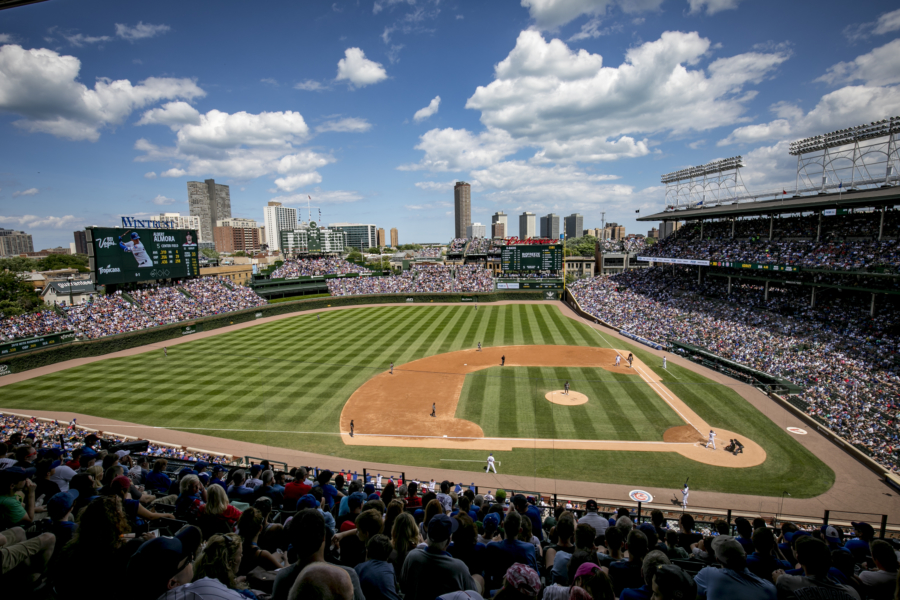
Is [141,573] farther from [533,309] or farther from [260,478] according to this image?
[533,309]

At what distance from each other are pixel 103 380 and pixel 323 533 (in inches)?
1411

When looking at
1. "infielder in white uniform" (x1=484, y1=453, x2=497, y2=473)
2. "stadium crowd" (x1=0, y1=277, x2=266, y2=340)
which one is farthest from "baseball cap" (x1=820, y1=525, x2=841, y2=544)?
"stadium crowd" (x1=0, y1=277, x2=266, y2=340)

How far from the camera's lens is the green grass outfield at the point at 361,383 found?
17547 mm

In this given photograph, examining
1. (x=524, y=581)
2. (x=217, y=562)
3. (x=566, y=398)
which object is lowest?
(x=566, y=398)

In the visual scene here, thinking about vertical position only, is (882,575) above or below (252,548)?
below

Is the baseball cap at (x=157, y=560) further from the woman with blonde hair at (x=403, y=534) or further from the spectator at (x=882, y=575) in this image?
the spectator at (x=882, y=575)

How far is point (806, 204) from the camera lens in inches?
1289

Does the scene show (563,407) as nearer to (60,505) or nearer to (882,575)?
(882,575)

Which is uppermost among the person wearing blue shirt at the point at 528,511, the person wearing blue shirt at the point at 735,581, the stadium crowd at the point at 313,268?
the stadium crowd at the point at 313,268

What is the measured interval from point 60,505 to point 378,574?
425 cm

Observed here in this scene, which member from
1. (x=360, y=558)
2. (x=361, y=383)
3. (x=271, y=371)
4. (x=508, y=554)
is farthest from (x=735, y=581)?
(x=271, y=371)

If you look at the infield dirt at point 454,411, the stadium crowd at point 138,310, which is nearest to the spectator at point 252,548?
the infield dirt at point 454,411

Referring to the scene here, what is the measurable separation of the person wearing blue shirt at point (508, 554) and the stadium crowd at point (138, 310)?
44.8 metres

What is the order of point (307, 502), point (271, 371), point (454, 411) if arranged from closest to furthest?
1. point (307, 502)
2. point (454, 411)
3. point (271, 371)
